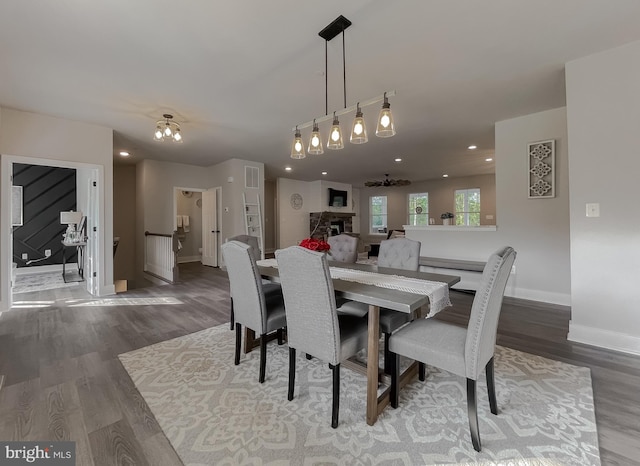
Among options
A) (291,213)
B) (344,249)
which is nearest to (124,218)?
(291,213)

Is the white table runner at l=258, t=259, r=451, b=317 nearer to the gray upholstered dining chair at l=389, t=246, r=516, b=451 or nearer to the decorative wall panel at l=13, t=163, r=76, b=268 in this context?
the gray upholstered dining chair at l=389, t=246, r=516, b=451

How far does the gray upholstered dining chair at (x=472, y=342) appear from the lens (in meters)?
1.41

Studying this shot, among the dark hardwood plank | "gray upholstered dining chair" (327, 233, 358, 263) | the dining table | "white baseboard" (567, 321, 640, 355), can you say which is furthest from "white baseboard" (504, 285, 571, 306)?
the dark hardwood plank

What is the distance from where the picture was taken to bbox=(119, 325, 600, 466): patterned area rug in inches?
54.5

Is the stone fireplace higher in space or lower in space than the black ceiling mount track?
lower

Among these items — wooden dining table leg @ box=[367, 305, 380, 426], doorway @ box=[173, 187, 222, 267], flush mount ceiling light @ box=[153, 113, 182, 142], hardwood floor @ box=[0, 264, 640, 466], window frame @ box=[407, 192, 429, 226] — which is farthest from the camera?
window frame @ box=[407, 192, 429, 226]

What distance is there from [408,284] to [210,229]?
627 cm

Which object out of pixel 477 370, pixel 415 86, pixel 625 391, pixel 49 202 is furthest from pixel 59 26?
pixel 49 202

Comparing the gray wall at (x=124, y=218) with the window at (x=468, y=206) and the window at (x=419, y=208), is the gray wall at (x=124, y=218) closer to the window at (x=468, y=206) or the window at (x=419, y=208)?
the window at (x=419, y=208)

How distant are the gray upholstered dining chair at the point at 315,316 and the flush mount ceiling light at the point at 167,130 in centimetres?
285

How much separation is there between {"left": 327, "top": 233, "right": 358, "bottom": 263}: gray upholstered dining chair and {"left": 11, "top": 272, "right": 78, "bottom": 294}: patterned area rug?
16.5 ft

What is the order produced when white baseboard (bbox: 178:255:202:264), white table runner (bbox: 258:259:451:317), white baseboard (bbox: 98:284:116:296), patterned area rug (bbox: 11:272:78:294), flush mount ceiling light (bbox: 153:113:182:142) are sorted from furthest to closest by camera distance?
1. white baseboard (bbox: 178:255:202:264)
2. patterned area rug (bbox: 11:272:78:294)
3. white baseboard (bbox: 98:284:116:296)
4. flush mount ceiling light (bbox: 153:113:182:142)
5. white table runner (bbox: 258:259:451:317)

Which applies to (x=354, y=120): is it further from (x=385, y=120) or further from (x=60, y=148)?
(x=60, y=148)

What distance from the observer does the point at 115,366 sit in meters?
2.24
